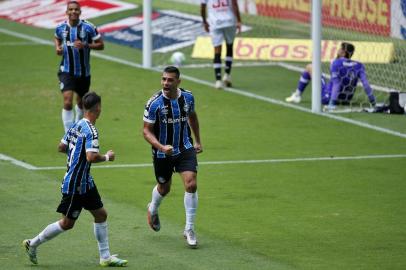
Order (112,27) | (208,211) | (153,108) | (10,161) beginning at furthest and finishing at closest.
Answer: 1. (112,27)
2. (10,161)
3. (208,211)
4. (153,108)

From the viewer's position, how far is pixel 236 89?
2586 centimetres

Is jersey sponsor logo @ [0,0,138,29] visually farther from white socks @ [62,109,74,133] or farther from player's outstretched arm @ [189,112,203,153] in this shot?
player's outstretched arm @ [189,112,203,153]

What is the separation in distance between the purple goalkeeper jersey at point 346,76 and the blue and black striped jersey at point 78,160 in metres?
11.6

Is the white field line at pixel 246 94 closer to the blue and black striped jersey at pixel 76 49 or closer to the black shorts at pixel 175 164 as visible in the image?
the blue and black striped jersey at pixel 76 49

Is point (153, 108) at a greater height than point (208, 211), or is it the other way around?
point (153, 108)

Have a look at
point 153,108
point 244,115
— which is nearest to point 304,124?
point 244,115

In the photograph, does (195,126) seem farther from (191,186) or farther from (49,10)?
(49,10)

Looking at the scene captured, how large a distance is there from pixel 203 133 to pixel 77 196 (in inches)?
359

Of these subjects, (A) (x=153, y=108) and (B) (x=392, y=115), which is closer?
(A) (x=153, y=108)

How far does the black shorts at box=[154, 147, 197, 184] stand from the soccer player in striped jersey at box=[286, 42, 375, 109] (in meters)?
10.1

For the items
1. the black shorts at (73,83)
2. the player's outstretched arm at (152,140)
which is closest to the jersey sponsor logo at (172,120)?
the player's outstretched arm at (152,140)

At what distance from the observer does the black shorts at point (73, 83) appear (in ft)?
65.1

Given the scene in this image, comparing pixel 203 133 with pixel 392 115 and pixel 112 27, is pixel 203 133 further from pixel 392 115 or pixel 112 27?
pixel 112 27

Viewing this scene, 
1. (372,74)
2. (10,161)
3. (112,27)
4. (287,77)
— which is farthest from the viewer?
(112,27)
